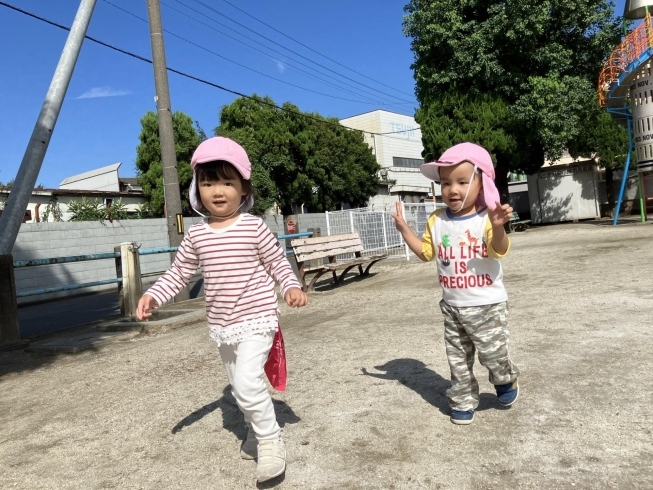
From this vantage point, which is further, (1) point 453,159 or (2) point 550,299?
(2) point 550,299

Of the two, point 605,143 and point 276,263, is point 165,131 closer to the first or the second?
point 276,263

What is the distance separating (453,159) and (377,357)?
2165mm

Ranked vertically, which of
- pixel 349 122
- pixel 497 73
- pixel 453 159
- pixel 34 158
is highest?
pixel 349 122

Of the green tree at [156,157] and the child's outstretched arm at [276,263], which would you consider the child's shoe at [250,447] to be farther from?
the green tree at [156,157]

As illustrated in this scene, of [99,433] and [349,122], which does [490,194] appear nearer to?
[99,433]

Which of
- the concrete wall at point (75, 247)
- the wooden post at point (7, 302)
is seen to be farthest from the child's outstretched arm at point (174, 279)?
the concrete wall at point (75, 247)

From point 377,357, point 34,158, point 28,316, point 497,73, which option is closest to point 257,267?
point 377,357

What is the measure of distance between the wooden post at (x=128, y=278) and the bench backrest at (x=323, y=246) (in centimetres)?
252

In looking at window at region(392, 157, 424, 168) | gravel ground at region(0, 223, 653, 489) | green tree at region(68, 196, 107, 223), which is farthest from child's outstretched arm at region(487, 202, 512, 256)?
window at region(392, 157, 424, 168)

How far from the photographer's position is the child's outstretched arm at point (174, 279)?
292 centimetres

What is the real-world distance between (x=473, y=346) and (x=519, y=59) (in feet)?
69.6

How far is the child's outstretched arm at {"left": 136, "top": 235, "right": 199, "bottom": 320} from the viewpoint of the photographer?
9.57 ft

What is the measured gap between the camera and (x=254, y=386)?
2.66 m

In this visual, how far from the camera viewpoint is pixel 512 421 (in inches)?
121
